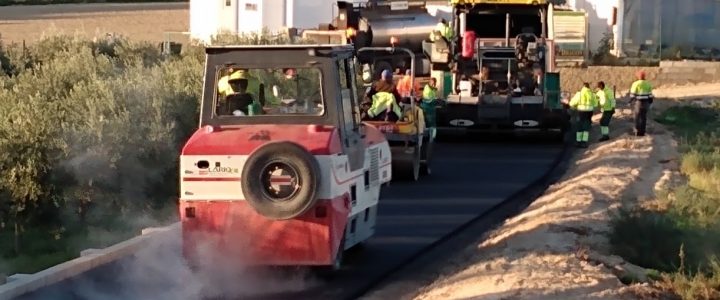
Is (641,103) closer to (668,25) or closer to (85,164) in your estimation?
(85,164)

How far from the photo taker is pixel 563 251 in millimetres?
13844

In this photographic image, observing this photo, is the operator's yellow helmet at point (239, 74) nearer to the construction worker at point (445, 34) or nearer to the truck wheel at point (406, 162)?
the truck wheel at point (406, 162)

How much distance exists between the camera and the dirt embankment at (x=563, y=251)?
11.7 meters

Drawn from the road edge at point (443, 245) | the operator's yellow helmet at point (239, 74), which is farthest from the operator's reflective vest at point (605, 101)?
the operator's yellow helmet at point (239, 74)

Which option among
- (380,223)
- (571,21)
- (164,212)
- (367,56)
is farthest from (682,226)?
(571,21)

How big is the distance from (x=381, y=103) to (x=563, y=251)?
7710mm

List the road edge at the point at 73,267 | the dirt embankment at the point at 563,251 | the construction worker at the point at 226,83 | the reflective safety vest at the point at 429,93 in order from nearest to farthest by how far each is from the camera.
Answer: the road edge at the point at 73,267 → the dirt embankment at the point at 563,251 → the construction worker at the point at 226,83 → the reflective safety vest at the point at 429,93

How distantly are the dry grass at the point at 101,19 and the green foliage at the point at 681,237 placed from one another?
109ft

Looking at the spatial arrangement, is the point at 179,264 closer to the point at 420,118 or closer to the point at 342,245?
the point at 342,245

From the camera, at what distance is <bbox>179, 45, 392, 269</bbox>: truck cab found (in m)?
12.1

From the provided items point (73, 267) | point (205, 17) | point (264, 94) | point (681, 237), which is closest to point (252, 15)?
point (205, 17)

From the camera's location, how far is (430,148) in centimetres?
2283

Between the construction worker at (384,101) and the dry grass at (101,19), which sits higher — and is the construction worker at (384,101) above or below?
below

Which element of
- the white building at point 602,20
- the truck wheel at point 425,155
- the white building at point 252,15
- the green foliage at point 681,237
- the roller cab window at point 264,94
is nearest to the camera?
the green foliage at point 681,237
